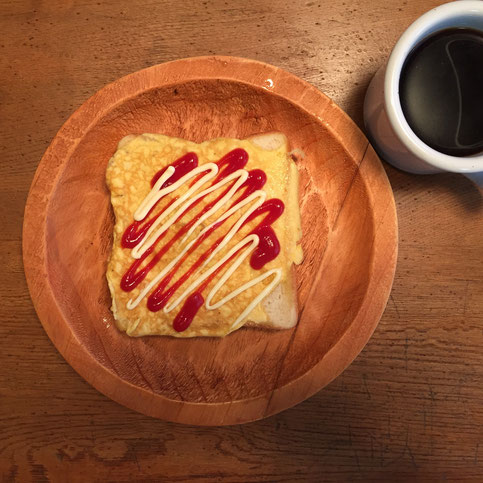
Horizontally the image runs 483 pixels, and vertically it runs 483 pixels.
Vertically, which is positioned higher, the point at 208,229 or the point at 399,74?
the point at 399,74

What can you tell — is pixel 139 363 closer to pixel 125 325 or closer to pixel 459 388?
pixel 125 325

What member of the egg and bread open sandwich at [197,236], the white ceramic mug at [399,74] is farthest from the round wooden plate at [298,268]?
the white ceramic mug at [399,74]

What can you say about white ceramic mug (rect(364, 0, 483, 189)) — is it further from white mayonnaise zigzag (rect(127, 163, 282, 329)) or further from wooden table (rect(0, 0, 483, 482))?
white mayonnaise zigzag (rect(127, 163, 282, 329))

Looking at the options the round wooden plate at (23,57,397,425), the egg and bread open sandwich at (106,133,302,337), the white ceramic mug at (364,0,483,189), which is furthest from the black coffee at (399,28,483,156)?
the egg and bread open sandwich at (106,133,302,337)

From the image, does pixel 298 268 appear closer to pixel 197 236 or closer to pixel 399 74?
pixel 197 236

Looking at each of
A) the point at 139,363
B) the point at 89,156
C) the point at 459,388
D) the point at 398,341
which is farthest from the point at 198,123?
the point at 459,388

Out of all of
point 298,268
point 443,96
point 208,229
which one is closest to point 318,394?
point 298,268
